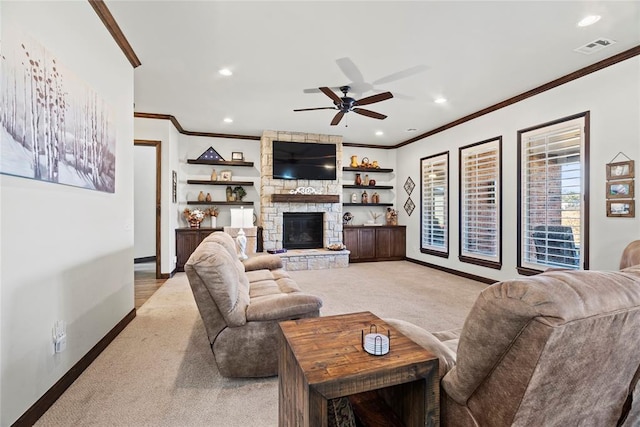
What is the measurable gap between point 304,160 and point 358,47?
3534 millimetres

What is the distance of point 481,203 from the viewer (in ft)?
16.5

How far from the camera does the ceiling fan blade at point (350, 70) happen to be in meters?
3.30

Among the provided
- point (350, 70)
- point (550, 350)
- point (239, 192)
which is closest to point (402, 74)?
point (350, 70)

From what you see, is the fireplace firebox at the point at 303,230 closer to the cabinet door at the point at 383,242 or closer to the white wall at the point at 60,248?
the cabinet door at the point at 383,242

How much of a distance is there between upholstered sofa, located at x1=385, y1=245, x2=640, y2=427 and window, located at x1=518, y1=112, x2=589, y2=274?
328 cm

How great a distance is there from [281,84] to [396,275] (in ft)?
12.4

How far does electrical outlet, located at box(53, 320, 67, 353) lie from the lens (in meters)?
1.90

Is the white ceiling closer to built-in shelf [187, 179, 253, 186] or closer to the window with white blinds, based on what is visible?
the window with white blinds

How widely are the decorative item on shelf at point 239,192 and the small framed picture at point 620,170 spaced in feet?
19.1

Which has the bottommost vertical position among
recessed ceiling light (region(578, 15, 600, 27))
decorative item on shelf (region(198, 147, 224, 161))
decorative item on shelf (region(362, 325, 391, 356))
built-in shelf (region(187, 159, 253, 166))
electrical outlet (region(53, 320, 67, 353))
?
electrical outlet (region(53, 320, 67, 353))

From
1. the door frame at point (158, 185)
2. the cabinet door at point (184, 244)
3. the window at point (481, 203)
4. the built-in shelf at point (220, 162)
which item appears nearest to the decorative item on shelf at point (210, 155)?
the built-in shelf at point (220, 162)

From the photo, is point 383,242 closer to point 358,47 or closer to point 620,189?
point 620,189

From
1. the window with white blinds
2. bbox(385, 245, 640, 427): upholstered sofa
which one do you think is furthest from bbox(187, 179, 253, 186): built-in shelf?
bbox(385, 245, 640, 427): upholstered sofa

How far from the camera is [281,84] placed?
392cm
